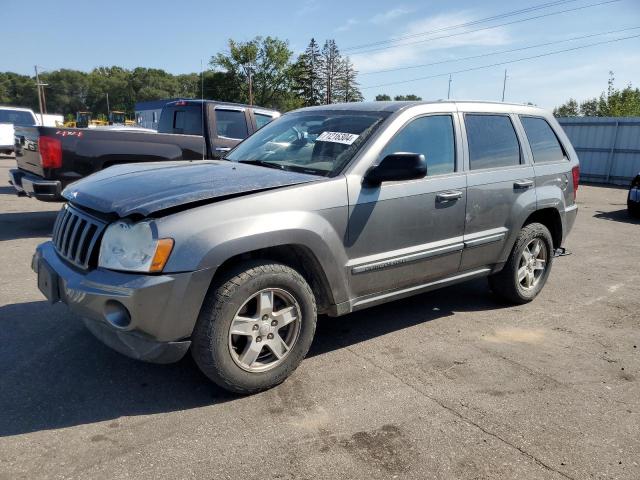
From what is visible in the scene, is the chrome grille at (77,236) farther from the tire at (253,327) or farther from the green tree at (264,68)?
the green tree at (264,68)

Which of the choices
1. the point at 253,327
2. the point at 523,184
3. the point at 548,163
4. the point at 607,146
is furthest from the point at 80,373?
the point at 607,146

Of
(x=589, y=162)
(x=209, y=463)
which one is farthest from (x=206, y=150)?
(x=589, y=162)

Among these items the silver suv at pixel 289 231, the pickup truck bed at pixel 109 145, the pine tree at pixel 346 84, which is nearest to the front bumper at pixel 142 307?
the silver suv at pixel 289 231

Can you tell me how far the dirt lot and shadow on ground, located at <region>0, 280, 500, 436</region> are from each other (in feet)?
0.04

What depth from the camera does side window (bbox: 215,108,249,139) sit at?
812cm

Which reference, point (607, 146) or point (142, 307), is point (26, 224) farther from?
point (607, 146)

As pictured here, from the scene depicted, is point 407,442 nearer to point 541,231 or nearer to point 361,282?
point 361,282

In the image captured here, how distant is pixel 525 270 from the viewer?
484 cm

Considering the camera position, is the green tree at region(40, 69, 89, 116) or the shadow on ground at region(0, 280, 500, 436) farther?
the green tree at region(40, 69, 89, 116)

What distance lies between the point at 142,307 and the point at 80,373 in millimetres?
1060

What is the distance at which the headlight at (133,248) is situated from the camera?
103 inches

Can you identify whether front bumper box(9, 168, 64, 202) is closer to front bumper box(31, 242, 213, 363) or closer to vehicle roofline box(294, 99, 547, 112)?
vehicle roofline box(294, 99, 547, 112)

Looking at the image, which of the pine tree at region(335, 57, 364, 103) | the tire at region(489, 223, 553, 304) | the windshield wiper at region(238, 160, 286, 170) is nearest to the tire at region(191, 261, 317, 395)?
the windshield wiper at region(238, 160, 286, 170)

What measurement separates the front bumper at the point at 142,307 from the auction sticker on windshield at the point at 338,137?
1.49 m
